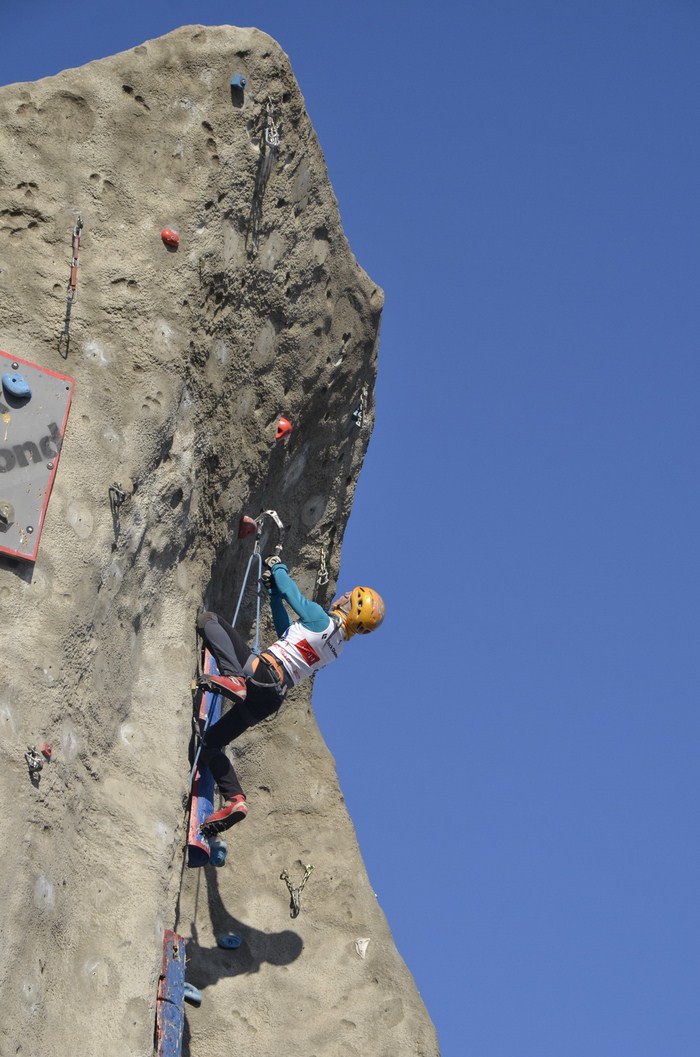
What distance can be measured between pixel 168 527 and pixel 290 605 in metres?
1.20

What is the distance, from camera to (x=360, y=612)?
415 inches

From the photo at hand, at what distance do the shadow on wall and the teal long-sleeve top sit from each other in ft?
5.27

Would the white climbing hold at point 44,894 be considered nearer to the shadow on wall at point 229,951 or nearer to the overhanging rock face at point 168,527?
the overhanging rock face at point 168,527

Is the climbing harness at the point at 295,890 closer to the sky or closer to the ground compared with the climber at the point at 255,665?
closer to the ground

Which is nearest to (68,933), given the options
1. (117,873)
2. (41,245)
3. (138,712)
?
(117,873)

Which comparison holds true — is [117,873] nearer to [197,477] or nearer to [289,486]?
[197,477]

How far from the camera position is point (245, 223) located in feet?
32.2

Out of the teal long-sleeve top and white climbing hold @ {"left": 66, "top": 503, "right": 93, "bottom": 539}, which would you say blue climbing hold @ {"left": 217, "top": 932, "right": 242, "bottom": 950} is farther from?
white climbing hold @ {"left": 66, "top": 503, "right": 93, "bottom": 539}

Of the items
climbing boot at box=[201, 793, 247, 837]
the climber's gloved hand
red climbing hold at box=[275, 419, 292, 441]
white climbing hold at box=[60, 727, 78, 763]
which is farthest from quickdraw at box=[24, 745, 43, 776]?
red climbing hold at box=[275, 419, 292, 441]

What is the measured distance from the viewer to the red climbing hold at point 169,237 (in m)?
9.40

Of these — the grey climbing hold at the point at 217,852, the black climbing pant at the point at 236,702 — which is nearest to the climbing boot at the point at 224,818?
the black climbing pant at the point at 236,702

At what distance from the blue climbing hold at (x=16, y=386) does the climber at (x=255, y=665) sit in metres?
1.96

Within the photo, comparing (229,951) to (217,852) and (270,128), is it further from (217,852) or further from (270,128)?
(270,128)

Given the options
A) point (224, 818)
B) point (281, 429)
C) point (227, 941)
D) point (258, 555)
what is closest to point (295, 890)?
point (227, 941)
